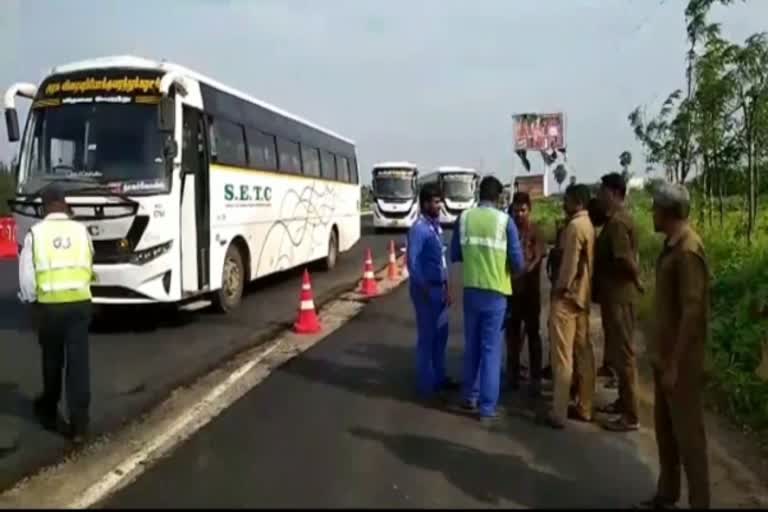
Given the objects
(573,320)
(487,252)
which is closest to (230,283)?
(487,252)

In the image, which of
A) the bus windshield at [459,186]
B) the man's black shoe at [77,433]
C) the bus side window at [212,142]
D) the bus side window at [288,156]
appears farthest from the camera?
the bus windshield at [459,186]

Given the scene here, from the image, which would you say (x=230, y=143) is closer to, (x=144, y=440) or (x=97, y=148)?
(x=97, y=148)

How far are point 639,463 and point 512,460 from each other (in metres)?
0.87

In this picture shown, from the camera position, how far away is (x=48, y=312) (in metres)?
6.60

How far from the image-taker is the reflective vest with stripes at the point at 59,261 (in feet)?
21.5

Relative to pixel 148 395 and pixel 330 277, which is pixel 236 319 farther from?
pixel 330 277

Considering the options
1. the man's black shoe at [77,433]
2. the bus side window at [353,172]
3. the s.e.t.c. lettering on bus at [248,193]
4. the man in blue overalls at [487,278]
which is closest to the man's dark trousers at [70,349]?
the man's black shoe at [77,433]

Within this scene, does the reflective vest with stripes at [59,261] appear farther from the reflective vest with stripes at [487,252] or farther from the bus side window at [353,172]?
the bus side window at [353,172]

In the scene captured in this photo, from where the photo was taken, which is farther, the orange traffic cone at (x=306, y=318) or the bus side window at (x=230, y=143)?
the bus side window at (x=230, y=143)

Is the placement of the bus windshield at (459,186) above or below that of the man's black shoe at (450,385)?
above

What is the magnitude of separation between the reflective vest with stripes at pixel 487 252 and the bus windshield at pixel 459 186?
109 ft

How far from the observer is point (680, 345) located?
4734 millimetres

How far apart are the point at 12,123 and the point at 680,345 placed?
29.2 ft

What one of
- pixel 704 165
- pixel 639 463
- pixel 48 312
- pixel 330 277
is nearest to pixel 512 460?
pixel 639 463
